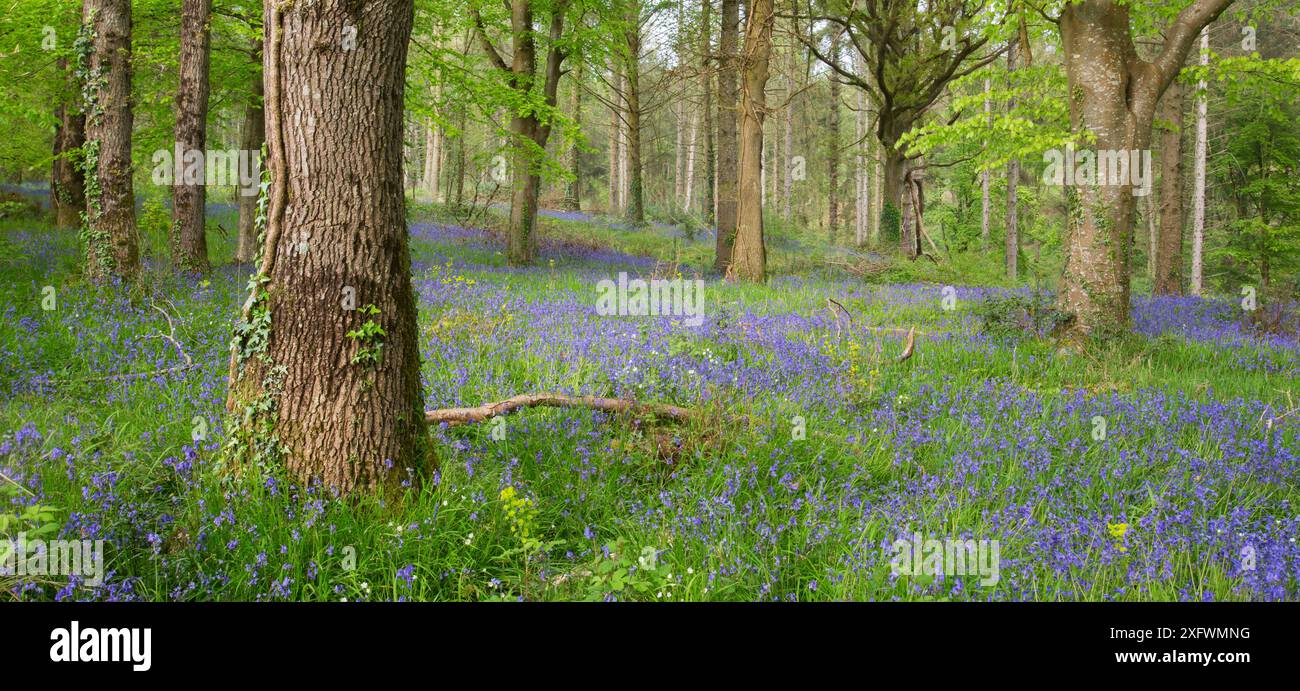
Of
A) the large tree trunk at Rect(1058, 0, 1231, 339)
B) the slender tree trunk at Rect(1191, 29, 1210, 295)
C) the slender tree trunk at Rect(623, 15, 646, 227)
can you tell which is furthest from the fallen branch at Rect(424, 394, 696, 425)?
the slender tree trunk at Rect(1191, 29, 1210, 295)

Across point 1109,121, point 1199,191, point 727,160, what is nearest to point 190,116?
point 727,160

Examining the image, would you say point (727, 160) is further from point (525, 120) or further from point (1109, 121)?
point (1109, 121)

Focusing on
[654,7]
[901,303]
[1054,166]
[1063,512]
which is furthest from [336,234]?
[654,7]

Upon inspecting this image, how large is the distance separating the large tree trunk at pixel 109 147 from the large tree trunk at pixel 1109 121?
471 inches

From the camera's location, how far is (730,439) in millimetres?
4801

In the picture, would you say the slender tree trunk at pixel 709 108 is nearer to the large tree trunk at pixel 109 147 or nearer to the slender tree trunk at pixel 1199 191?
the large tree trunk at pixel 109 147

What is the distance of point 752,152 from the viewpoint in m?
13.9

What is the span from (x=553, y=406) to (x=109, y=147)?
294 inches

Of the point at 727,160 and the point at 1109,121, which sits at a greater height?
the point at 727,160

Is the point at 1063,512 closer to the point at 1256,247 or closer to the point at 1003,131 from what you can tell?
the point at 1003,131

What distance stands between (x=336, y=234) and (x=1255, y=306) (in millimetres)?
15526

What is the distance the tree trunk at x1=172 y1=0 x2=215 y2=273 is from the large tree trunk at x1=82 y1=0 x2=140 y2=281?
1.06 metres

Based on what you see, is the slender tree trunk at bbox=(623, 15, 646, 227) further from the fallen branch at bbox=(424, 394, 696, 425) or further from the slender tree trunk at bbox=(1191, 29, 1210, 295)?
the slender tree trunk at bbox=(1191, 29, 1210, 295)

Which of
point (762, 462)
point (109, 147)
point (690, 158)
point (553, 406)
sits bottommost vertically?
point (762, 462)
